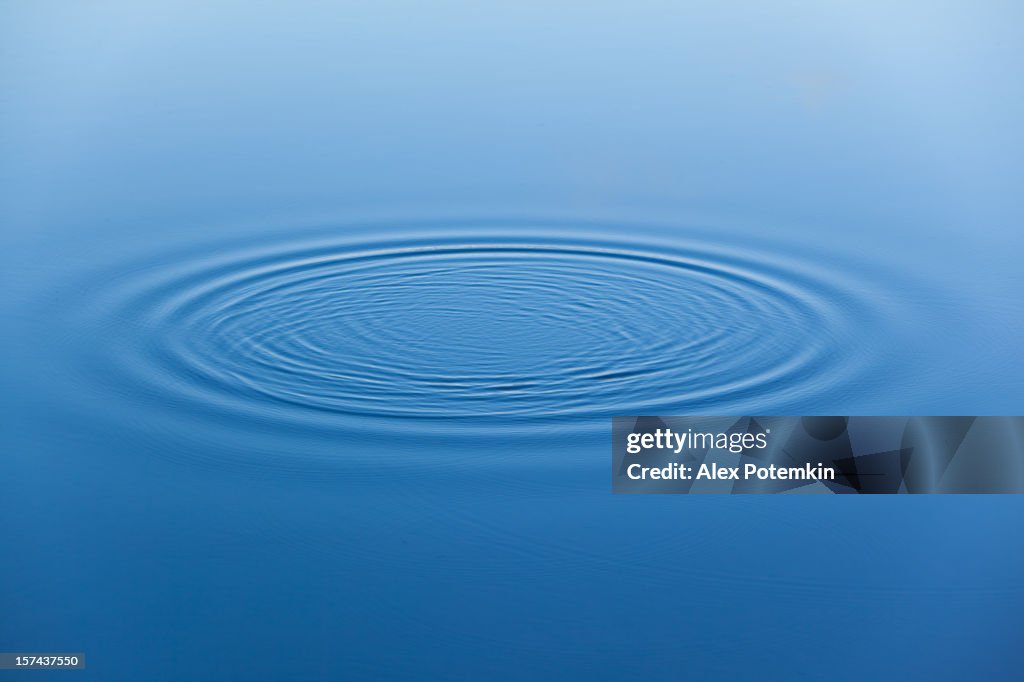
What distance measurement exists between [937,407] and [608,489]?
0.88 meters

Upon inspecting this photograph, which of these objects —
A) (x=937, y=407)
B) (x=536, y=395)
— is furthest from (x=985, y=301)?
(x=536, y=395)

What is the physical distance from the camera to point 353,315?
12.5 feet

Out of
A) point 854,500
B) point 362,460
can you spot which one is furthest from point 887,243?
point 362,460

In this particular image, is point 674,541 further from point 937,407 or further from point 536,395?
point 937,407

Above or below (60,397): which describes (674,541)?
below

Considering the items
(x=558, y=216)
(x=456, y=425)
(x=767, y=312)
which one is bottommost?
(x=456, y=425)

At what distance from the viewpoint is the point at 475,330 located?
3732mm

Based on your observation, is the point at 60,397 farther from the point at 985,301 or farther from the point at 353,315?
the point at 985,301

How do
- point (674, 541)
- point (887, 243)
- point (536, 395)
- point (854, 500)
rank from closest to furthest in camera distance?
point (674, 541)
point (854, 500)
point (536, 395)
point (887, 243)

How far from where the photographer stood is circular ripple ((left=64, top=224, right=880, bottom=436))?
3322 mm

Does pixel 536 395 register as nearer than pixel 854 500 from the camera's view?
No

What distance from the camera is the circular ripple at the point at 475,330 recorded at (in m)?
3.32

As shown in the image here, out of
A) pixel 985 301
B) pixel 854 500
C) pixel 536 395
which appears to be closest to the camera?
pixel 854 500

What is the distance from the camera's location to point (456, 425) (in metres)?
3.21
